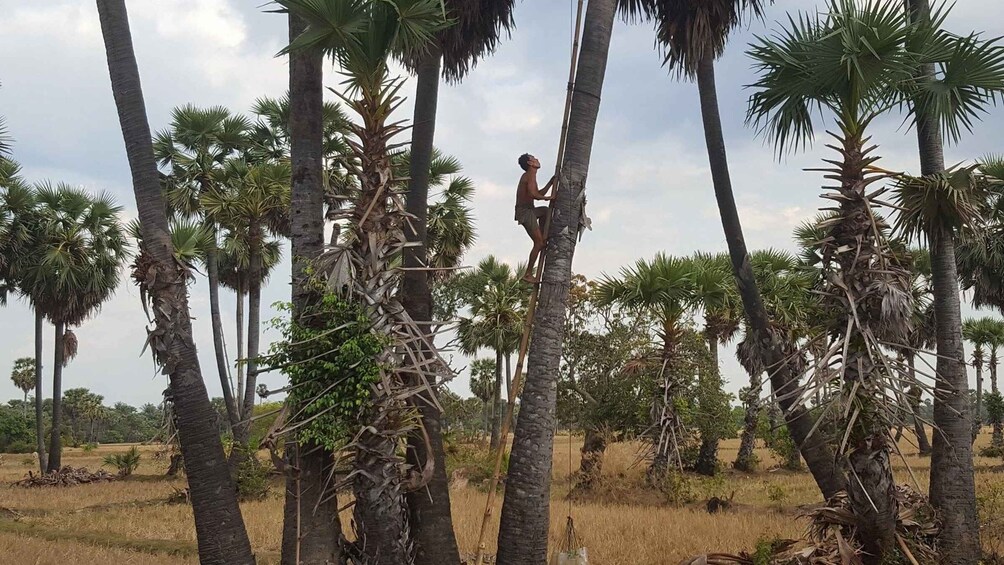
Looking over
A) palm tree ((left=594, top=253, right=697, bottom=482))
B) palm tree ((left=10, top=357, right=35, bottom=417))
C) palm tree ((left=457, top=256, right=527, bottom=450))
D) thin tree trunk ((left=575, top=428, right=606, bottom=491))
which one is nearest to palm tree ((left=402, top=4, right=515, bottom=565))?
palm tree ((left=594, top=253, right=697, bottom=482))

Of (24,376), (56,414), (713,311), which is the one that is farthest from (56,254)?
(24,376)

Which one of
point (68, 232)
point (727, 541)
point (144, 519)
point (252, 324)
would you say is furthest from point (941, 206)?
point (68, 232)

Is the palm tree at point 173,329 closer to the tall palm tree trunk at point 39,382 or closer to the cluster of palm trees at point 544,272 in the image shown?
the cluster of palm trees at point 544,272

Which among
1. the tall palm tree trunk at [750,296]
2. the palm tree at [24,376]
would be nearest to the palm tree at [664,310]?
the tall palm tree trunk at [750,296]

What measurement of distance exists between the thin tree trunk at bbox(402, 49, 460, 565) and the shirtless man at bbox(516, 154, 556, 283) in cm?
110

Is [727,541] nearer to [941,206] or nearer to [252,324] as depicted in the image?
[941,206]

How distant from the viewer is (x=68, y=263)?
84.1 feet

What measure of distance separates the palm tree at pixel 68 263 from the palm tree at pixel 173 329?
790 inches

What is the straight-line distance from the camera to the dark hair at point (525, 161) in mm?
8000

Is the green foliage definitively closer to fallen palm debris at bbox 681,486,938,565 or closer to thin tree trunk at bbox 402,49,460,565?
thin tree trunk at bbox 402,49,460,565

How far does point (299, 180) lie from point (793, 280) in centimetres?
1850

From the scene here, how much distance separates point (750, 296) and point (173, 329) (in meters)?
7.65

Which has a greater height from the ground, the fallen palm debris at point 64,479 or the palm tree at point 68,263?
the palm tree at point 68,263

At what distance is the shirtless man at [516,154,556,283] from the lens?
7.83 m
